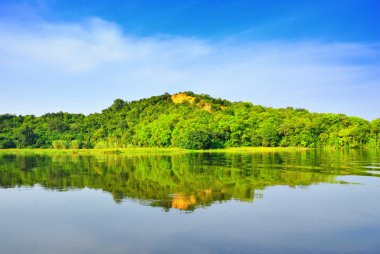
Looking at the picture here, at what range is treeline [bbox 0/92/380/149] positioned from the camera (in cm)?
8838

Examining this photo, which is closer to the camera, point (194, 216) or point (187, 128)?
point (194, 216)

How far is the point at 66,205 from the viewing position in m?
17.7

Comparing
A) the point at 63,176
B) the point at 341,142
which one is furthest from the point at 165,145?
the point at 63,176

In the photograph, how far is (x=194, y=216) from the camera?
14633 millimetres

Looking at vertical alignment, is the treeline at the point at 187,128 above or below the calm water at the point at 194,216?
above

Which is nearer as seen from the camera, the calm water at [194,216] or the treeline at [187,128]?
the calm water at [194,216]

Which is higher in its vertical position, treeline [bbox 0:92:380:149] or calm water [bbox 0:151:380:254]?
treeline [bbox 0:92:380:149]

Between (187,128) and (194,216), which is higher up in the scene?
(187,128)

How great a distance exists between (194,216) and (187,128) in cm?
7881

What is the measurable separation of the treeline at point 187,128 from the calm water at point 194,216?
195 feet

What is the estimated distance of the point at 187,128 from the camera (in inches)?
3676

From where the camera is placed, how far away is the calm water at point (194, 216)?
37.2 ft

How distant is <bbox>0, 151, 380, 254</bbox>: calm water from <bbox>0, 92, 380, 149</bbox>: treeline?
195 ft

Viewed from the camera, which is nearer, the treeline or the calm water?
the calm water
